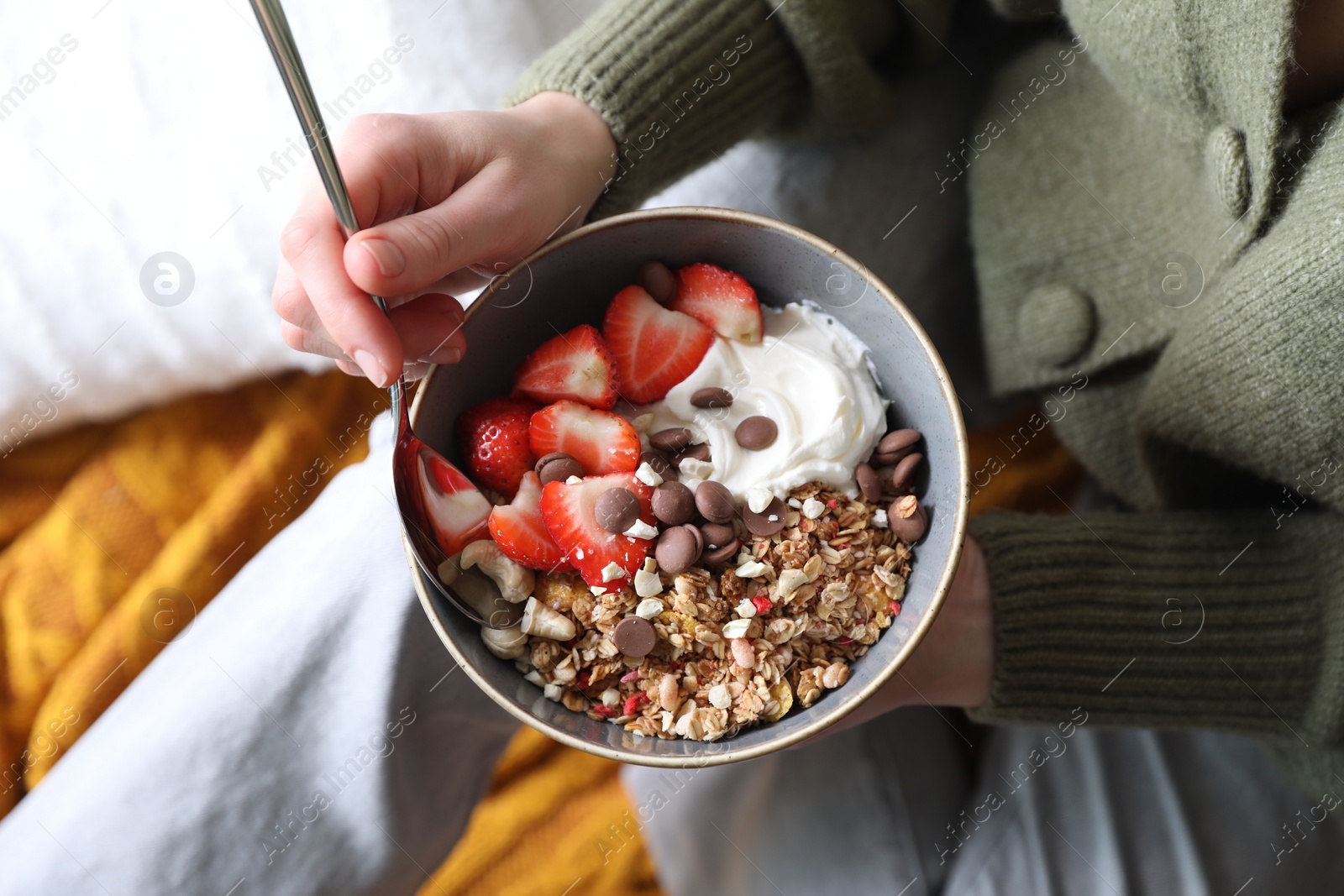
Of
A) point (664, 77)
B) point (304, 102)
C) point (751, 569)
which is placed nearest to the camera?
point (304, 102)

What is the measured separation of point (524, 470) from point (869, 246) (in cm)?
51

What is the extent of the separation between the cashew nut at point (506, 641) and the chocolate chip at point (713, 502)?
0.49 ft

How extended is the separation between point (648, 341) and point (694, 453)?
0.09 m

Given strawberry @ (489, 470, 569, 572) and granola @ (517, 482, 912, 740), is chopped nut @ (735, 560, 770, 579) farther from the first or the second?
strawberry @ (489, 470, 569, 572)

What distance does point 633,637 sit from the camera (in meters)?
0.59

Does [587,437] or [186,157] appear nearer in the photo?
[587,437]

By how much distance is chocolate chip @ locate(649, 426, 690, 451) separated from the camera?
650 mm

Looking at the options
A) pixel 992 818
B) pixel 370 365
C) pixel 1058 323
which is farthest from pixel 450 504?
pixel 992 818

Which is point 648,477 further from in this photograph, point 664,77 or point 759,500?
point 664,77

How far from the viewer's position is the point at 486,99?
0.98 m

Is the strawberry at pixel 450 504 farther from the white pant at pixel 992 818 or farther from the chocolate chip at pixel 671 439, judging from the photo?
the white pant at pixel 992 818

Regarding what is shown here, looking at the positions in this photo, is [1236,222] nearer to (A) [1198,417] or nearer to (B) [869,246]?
(A) [1198,417]

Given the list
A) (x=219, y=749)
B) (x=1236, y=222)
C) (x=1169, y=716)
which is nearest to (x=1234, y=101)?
(x=1236, y=222)

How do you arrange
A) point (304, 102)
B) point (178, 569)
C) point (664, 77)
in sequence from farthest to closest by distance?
point (178, 569) < point (664, 77) < point (304, 102)
